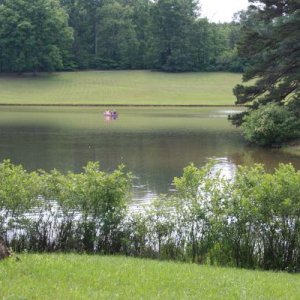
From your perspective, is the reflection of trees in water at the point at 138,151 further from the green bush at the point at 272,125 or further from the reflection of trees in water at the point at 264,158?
the green bush at the point at 272,125

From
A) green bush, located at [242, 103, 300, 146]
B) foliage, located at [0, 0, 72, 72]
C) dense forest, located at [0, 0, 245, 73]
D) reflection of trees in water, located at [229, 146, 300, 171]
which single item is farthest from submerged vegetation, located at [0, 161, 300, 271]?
dense forest, located at [0, 0, 245, 73]

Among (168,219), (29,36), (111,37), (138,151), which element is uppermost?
(111,37)

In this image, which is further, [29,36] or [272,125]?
[29,36]

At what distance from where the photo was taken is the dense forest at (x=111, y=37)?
343ft

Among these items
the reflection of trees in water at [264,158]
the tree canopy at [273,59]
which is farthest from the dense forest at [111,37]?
the reflection of trees in water at [264,158]

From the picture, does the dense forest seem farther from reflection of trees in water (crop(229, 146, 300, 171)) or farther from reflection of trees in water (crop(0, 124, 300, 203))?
reflection of trees in water (crop(229, 146, 300, 171))

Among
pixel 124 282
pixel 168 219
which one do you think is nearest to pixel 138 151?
pixel 168 219

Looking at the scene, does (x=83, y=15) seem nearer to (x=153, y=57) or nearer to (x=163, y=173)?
(x=153, y=57)

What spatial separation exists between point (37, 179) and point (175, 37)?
108m

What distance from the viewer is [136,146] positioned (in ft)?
114

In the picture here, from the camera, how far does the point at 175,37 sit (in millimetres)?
117688

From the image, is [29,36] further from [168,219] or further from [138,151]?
[168,219]

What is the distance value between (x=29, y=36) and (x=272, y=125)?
78.4 meters

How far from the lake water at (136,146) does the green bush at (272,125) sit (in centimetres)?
119
